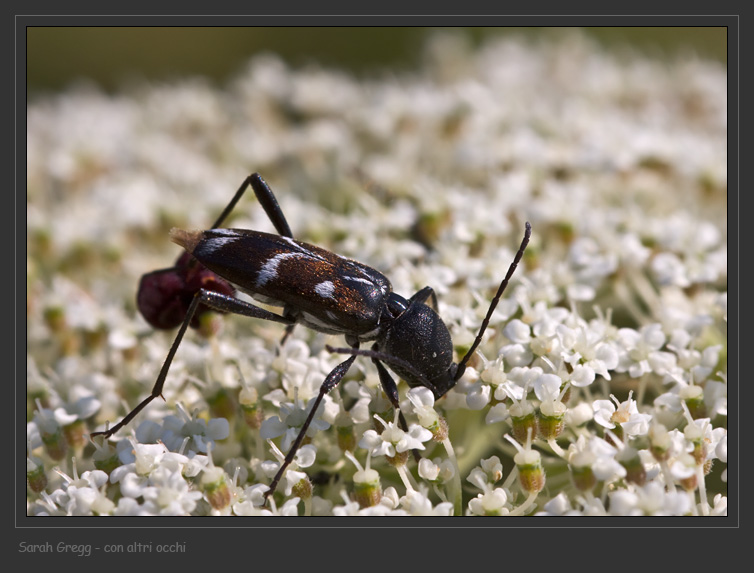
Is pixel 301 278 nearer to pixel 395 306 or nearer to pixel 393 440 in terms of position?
pixel 395 306

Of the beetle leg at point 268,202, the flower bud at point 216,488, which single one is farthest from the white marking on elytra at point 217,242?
the flower bud at point 216,488

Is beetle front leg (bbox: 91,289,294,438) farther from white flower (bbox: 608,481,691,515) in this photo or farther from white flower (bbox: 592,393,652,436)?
white flower (bbox: 608,481,691,515)

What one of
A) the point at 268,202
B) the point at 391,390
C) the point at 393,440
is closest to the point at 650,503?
the point at 393,440

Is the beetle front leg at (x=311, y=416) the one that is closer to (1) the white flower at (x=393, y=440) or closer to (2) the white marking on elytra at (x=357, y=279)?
(1) the white flower at (x=393, y=440)

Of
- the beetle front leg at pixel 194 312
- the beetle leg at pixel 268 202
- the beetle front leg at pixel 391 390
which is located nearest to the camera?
the beetle front leg at pixel 391 390

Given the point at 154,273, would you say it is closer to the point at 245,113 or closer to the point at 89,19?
the point at 89,19
